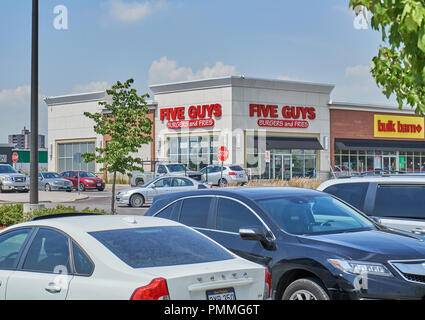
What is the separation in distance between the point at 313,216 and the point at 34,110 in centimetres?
1062

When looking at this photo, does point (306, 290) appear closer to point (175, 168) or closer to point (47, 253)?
point (47, 253)

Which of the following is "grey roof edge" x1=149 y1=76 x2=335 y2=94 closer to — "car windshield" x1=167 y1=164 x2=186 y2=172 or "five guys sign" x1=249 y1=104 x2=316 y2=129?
"five guys sign" x1=249 y1=104 x2=316 y2=129

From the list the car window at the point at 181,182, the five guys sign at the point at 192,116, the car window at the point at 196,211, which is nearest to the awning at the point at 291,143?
the five guys sign at the point at 192,116

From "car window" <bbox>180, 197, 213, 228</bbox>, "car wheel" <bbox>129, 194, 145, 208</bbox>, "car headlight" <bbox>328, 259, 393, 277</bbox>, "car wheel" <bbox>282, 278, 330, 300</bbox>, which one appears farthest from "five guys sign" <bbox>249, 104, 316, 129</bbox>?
"car headlight" <bbox>328, 259, 393, 277</bbox>

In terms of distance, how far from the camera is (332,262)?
20.8 ft

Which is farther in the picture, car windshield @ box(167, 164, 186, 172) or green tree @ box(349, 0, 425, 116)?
car windshield @ box(167, 164, 186, 172)

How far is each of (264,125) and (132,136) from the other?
29.2 m

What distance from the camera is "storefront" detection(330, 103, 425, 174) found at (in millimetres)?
55809

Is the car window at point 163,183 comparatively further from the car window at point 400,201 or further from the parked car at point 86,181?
the car window at point 400,201

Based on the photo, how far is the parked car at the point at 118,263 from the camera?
15.4 feet

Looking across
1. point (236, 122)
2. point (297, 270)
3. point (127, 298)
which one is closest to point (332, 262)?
point (297, 270)

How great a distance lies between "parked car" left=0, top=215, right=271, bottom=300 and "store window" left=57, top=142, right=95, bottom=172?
5355cm

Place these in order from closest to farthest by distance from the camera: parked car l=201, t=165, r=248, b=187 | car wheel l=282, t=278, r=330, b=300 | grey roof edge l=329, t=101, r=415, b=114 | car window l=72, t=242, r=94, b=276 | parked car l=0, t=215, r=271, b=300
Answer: parked car l=0, t=215, r=271, b=300 → car window l=72, t=242, r=94, b=276 → car wheel l=282, t=278, r=330, b=300 → parked car l=201, t=165, r=248, b=187 → grey roof edge l=329, t=101, r=415, b=114
